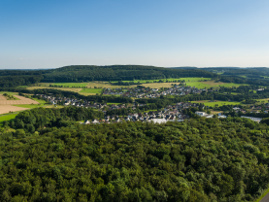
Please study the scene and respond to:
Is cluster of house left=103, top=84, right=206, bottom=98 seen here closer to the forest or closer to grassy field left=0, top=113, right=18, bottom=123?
grassy field left=0, top=113, right=18, bottom=123

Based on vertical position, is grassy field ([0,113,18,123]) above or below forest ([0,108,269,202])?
below

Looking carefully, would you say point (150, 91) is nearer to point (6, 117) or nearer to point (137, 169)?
point (6, 117)

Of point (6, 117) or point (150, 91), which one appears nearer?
point (6, 117)

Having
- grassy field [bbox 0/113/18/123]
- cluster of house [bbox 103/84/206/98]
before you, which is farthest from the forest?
cluster of house [bbox 103/84/206/98]

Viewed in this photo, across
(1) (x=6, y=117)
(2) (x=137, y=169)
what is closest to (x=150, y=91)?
(1) (x=6, y=117)

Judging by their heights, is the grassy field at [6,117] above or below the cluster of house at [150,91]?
below

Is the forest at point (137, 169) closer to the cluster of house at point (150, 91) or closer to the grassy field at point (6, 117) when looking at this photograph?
the grassy field at point (6, 117)

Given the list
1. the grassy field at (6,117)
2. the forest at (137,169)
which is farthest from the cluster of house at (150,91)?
the forest at (137,169)

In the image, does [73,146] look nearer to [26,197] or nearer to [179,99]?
[26,197]
